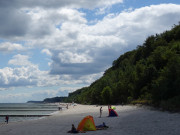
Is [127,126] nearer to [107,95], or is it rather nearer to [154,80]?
[154,80]

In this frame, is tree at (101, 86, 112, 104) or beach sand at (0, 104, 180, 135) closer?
beach sand at (0, 104, 180, 135)

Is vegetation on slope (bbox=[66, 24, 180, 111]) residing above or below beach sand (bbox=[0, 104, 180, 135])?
above

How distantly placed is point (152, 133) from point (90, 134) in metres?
5.57

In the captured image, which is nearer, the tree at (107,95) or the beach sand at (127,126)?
the beach sand at (127,126)

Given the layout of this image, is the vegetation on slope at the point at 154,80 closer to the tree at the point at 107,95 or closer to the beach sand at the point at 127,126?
the tree at the point at 107,95

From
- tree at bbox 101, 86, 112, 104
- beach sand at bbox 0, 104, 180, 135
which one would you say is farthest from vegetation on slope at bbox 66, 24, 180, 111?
beach sand at bbox 0, 104, 180, 135

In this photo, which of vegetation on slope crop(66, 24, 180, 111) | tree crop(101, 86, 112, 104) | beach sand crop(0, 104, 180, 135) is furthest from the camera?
tree crop(101, 86, 112, 104)

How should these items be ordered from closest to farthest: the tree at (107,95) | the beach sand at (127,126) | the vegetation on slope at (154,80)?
1. the beach sand at (127,126)
2. the vegetation on slope at (154,80)
3. the tree at (107,95)

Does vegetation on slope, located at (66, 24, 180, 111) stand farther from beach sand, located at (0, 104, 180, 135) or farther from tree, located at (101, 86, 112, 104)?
beach sand, located at (0, 104, 180, 135)

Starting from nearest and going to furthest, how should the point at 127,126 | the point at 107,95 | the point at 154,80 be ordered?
the point at 127,126 < the point at 154,80 < the point at 107,95

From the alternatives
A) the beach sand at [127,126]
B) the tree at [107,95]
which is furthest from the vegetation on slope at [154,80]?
the beach sand at [127,126]

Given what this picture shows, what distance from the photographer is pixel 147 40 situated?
461 ft

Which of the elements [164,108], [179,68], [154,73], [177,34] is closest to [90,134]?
[164,108]

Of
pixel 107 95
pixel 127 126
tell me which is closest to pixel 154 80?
pixel 107 95
